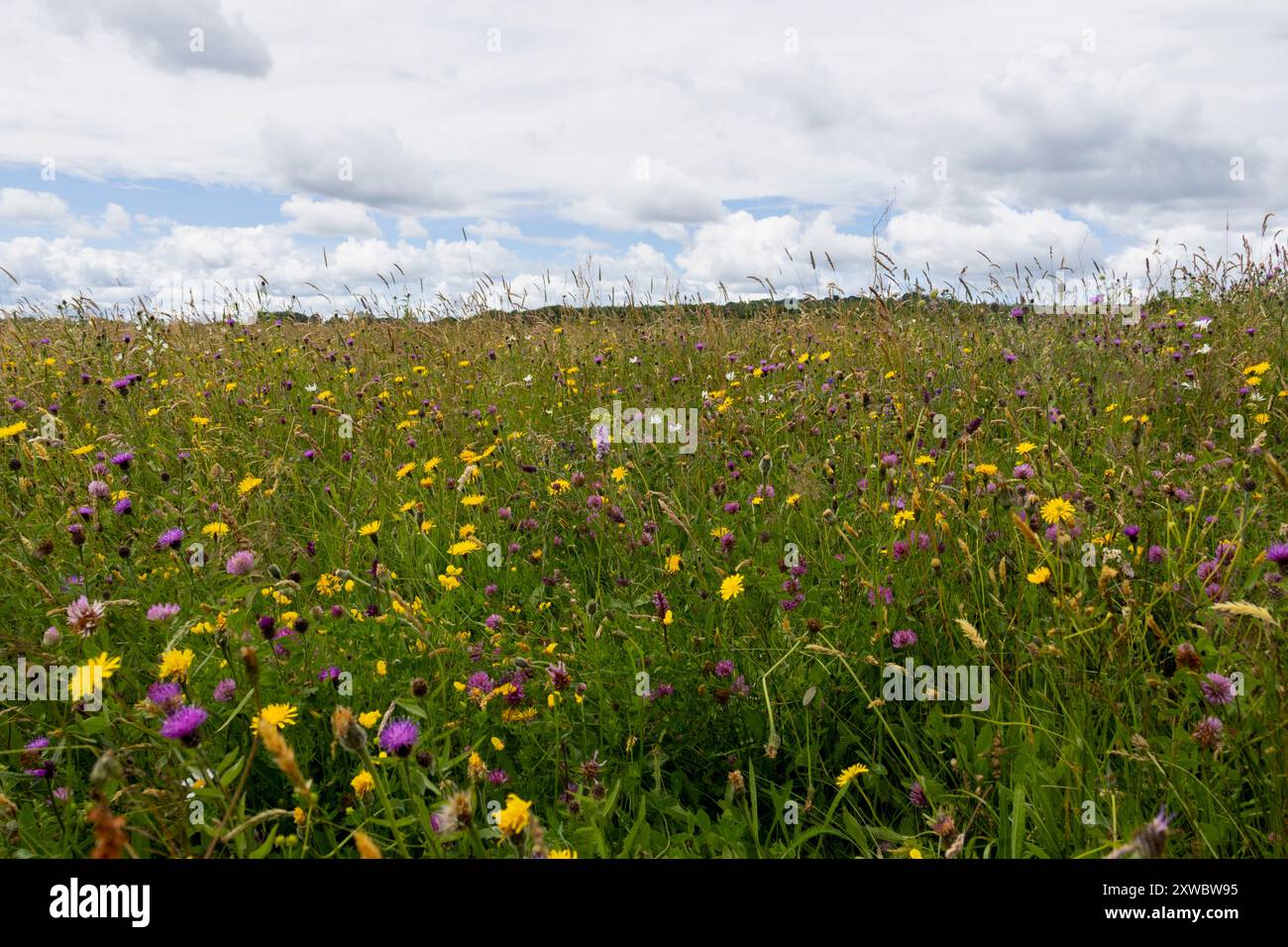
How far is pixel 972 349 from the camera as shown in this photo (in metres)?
5.28

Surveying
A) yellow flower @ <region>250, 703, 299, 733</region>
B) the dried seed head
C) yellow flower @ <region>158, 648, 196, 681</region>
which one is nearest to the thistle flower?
yellow flower @ <region>158, 648, 196, 681</region>

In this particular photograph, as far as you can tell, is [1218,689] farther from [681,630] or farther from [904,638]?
[681,630]

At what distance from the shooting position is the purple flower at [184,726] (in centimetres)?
128

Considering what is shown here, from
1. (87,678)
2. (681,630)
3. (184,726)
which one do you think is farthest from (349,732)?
(681,630)

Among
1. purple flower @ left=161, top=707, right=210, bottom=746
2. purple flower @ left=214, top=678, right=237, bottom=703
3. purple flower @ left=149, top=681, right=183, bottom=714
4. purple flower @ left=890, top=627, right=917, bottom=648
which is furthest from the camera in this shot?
purple flower @ left=890, top=627, right=917, bottom=648

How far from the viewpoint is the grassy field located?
1474mm

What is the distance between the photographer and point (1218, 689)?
1.49m

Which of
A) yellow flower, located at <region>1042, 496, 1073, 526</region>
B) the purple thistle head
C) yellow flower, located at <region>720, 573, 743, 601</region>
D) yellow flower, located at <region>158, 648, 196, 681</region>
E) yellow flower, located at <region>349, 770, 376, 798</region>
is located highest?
yellow flower, located at <region>1042, 496, 1073, 526</region>

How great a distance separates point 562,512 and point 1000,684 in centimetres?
180

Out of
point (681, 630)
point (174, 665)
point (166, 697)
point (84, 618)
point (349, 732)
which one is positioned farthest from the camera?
point (681, 630)

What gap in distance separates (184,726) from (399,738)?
0.36 meters

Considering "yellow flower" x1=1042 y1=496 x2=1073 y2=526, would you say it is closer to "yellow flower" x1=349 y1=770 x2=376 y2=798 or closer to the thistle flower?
"yellow flower" x1=349 y1=770 x2=376 y2=798

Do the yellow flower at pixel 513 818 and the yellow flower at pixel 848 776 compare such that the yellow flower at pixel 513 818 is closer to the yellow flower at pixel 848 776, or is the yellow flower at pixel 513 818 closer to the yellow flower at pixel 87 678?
the yellow flower at pixel 848 776
